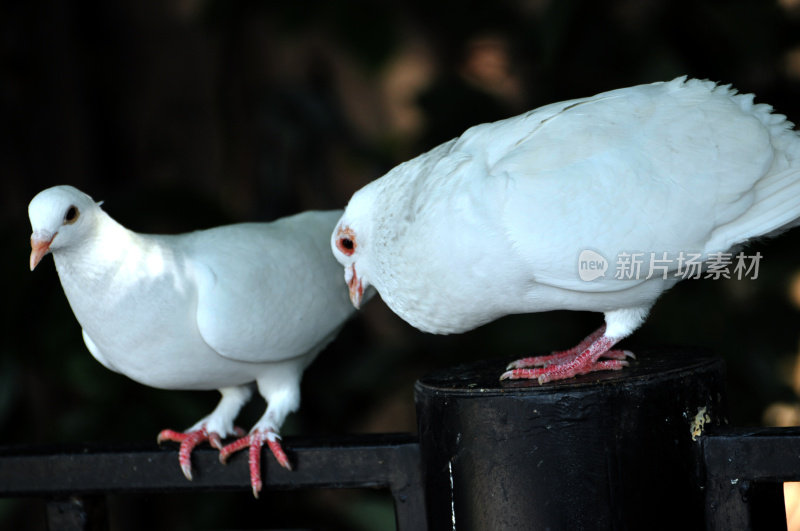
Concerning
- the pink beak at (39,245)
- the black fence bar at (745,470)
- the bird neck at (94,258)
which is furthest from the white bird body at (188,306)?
the black fence bar at (745,470)

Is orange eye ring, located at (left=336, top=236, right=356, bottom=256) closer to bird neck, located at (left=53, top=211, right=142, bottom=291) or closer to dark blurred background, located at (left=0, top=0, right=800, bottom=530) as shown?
bird neck, located at (left=53, top=211, right=142, bottom=291)

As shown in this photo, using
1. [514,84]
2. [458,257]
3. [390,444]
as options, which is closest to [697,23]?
[514,84]

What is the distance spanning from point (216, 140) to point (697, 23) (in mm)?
2413

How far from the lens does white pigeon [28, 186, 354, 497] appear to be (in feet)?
6.19

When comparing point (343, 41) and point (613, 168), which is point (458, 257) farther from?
point (343, 41)

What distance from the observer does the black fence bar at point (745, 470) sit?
133 centimetres

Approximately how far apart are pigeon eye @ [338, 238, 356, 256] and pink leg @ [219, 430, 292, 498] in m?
0.43

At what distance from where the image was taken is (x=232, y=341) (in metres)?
1.92

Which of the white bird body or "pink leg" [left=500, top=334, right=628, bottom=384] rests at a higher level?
the white bird body

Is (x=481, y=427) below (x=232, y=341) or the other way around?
below

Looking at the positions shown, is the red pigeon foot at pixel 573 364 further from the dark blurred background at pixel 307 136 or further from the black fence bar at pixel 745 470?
the dark blurred background at pixel 307 136

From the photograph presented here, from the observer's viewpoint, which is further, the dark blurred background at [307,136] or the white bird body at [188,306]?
the dark blurred background at [307,136]

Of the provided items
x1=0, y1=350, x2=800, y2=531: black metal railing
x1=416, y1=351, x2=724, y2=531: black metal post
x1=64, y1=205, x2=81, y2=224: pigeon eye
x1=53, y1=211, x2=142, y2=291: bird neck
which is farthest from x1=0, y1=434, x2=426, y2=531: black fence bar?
x1=64, y1=205, x2=81, y2=224: pigeon eye

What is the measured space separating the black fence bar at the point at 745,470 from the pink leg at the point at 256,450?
0.78 meters
